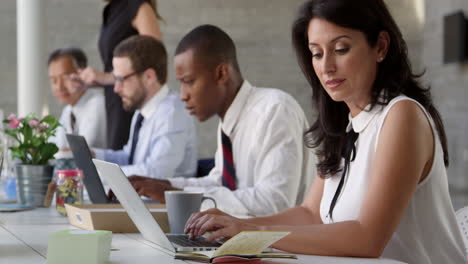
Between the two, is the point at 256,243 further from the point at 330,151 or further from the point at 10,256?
the point at 330,151

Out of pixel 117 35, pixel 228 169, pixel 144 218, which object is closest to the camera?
pixel 144 218

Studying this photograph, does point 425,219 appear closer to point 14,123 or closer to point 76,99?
point 14,123

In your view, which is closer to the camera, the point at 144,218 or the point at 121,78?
the point at 144,218

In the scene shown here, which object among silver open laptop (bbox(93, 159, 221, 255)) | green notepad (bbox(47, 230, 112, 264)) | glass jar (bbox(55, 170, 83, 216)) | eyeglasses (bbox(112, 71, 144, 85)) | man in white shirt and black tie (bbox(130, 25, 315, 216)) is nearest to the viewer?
green notepad (bbox(47, 230, 112, 264))

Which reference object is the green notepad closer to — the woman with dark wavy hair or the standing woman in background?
the woman with dark wavy hair

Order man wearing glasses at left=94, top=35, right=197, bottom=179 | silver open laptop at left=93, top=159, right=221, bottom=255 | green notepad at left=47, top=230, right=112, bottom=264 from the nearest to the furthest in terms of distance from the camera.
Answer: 1. green notepad at left=47, top=230, right=112, bottom=264
2. silver open laptop at left=93, top=159, right=221, bottom=255
3. man wearing glasses at left=94, top=35, right=197, bottom=179

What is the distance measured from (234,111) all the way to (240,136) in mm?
101

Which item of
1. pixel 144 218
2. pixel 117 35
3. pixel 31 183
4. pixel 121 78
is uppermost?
pixel 117 35

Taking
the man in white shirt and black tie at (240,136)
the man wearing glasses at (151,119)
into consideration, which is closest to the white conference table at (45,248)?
the man in white shirt and black tie at (240,136)

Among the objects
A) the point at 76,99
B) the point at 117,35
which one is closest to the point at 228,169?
the point at 117,35

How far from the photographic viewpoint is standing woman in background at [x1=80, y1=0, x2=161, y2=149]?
3.59 metres

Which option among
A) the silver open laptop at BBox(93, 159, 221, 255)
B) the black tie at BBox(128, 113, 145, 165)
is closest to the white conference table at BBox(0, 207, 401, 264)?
the silver open laptop at BBox(93, 159, 221, 255)

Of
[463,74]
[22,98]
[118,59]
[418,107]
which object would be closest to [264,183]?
[418,107]

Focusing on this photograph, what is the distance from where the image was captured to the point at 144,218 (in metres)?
1.22
